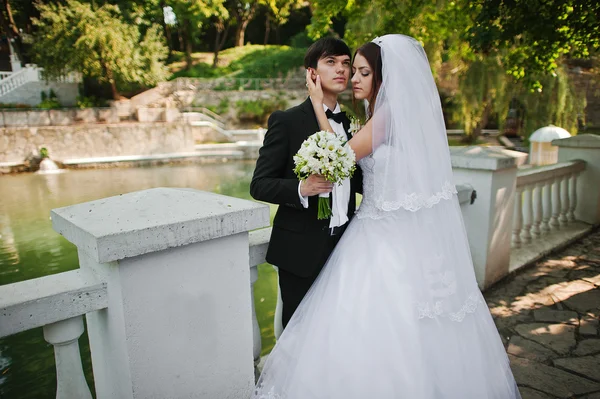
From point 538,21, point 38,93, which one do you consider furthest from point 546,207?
point 38,93

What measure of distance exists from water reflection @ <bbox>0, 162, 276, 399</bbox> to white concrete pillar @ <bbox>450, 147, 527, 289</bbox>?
2.26m

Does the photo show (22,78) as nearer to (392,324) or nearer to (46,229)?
(46,229)

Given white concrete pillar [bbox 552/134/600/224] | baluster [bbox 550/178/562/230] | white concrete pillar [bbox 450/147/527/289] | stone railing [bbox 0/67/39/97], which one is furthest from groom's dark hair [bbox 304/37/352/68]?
stone railing [bbox 0/67/39/97]

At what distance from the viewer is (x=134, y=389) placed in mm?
1676

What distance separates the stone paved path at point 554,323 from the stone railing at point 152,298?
1.97 metres

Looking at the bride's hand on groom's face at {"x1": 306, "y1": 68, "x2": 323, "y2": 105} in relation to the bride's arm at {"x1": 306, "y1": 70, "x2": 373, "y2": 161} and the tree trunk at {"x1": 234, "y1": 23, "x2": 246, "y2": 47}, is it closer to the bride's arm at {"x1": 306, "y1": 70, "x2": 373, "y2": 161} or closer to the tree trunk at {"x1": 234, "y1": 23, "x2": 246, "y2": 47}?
the bride's arm at {"x1": 306, "y1": 70, "x2": 373, "y2": 161}

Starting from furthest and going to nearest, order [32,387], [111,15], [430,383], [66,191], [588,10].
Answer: [111,15]
[66,191]
[588,10]
[32,387]
[430,383]

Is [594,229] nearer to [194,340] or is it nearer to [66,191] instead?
[194,340]

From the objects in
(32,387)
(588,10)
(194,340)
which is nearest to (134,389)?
(194,340)

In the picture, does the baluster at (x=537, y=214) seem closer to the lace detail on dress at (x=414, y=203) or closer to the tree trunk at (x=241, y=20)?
the lace detail on dress at (x=414, y=203)

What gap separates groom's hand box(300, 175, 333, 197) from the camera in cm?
189

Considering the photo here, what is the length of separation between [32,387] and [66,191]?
28.7 feet

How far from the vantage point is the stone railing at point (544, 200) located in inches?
189

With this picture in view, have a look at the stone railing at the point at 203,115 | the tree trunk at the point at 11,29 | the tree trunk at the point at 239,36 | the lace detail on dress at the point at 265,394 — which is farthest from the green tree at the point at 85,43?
the lace detail on dress at the point at 265,394
